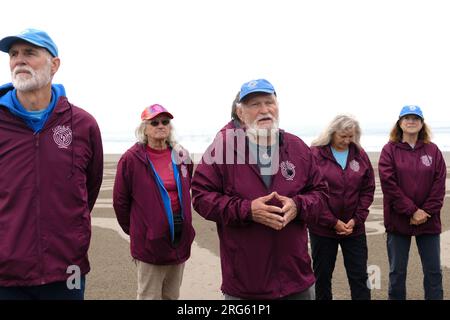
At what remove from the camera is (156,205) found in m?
4.12

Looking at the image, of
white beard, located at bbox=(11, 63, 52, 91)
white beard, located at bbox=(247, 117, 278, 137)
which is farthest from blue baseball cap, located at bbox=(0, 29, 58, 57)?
white beard, located at bbox=(247, 117, 278, 137)

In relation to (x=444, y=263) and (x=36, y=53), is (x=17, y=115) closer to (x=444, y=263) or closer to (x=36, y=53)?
(x=36, y=53)

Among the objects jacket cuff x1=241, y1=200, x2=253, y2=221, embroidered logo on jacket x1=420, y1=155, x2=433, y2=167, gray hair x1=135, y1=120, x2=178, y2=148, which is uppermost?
gray hair x1=135, y1=120, x2=178, y2=148

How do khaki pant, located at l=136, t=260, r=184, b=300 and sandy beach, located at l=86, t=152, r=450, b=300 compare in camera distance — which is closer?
khaki pant, located at l=136, t=260, r=184, b=300

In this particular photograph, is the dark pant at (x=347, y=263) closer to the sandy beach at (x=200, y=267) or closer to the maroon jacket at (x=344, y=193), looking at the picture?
the maroon jacket at (x=344, y=193)

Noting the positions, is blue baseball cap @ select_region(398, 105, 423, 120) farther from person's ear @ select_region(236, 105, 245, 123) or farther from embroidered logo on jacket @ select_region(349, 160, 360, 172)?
person's ear @ select_region(236, 105, 245, 123)

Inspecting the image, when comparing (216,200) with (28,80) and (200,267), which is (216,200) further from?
(200,267)

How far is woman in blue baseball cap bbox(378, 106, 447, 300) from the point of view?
4.62 metres

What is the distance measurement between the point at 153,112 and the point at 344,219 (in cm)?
234

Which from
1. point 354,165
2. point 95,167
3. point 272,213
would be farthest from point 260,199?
point 354,165

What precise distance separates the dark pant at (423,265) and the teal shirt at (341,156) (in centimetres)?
100

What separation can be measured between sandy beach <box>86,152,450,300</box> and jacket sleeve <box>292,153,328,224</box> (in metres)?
2.53
